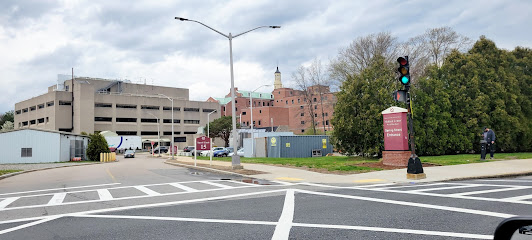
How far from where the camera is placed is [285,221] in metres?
7.02

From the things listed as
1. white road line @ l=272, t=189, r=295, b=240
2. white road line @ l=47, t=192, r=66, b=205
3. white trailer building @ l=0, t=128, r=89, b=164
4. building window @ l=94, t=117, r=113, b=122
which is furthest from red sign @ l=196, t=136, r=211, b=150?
building window @ l=94, t=117, r=113, b=122

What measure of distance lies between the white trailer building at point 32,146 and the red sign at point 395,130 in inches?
1466

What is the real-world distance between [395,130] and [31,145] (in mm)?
39200

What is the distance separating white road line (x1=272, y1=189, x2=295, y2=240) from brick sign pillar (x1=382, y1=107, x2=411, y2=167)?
11.7m

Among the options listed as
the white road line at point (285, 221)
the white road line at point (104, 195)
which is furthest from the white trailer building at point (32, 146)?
the white road line at point (285, 221)

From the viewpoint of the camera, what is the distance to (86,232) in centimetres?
655

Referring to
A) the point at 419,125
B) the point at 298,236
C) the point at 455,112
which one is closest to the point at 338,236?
the point at 298,236

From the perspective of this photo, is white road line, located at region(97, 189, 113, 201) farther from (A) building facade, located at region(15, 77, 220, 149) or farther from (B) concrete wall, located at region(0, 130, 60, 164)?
(A) building facade, located at region(15, 77, 220, 149)

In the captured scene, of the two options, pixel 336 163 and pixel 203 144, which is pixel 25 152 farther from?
pixel 336 163

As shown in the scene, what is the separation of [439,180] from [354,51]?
3477 centimetres

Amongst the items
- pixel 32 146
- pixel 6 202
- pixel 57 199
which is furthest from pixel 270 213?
pixel 32 146

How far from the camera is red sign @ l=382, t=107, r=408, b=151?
19.8 meters

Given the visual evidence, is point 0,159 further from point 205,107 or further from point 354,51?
point 205,107

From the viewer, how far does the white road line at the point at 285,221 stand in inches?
234
